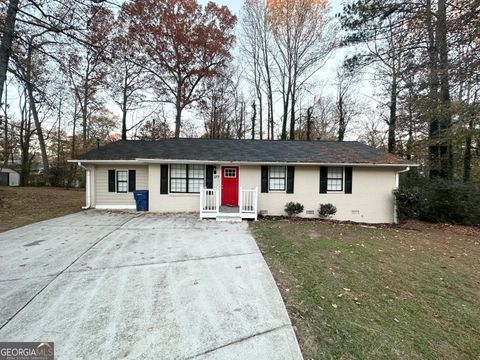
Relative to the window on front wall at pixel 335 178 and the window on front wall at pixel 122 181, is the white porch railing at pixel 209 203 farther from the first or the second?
the window on front wall at pixel 335 178

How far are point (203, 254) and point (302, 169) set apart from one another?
6.40 metres

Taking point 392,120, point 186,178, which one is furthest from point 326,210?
point 392,120

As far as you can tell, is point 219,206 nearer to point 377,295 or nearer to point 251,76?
point 377,295

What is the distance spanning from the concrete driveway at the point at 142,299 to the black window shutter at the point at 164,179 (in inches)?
165

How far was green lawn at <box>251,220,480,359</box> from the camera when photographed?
241 centimetres

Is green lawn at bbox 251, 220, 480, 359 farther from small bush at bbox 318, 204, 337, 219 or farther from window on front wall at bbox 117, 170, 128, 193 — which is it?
window on front wall at bbox 117, 170, 128, 193

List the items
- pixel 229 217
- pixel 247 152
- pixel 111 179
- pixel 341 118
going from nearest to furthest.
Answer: pixel 229 217, pixel 247 152, pixel 111 179, pixel 341 118

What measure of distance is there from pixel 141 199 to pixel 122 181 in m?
1.67

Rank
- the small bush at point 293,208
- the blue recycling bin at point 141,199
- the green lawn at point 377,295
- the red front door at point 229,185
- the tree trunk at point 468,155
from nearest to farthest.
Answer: the green lawn at point 377,295, the tree trunk at point 468,155, the small bush at point 293,208, the blue recycling bin at point 141,199, the red front door at point 229,185

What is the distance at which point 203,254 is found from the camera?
16.1 feet

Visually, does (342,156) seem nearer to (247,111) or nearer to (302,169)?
(302,169)

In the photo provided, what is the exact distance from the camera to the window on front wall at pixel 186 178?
10.1 m

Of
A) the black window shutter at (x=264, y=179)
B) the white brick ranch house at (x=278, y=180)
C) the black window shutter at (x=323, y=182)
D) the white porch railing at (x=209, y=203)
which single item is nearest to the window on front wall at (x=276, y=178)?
the white brick ranch house at (x=278, y=180)

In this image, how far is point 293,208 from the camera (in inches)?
379
